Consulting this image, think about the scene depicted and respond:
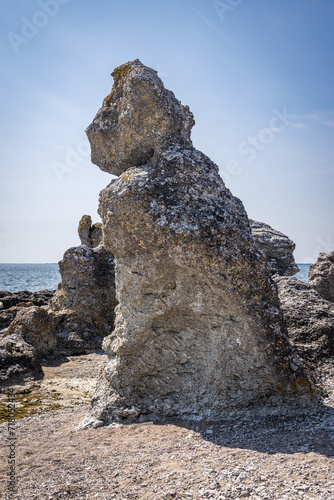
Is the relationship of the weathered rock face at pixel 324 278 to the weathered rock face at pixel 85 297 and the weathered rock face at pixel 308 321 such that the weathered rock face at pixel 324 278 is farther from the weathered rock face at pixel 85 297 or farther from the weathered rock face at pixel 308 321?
the weathered rock face at pixel 85 297

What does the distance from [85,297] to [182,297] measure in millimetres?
8742

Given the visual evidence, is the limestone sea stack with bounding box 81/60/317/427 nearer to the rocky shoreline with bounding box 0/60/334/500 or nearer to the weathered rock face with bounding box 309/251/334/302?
the rocky shoreline with bounding box 0/60/334/500

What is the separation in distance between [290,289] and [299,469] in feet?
14.6

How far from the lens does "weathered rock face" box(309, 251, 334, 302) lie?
15.1 metres

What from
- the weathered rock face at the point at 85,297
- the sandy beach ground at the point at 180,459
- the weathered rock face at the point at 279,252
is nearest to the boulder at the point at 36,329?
the weathered rock face at the point at 85,297

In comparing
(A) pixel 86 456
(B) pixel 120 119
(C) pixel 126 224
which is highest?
(B) pixel 120 119

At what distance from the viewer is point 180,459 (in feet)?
15.2

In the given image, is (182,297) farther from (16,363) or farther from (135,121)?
(16,363)

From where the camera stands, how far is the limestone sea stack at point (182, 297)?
5754 millimetres

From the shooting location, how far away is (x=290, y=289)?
7.93m

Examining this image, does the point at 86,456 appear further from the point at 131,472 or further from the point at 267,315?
the point at 267,315

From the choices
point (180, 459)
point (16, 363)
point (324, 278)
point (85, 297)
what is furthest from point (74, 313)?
point (324, 278)

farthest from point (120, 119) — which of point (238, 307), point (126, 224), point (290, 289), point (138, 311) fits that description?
point (290, 289)

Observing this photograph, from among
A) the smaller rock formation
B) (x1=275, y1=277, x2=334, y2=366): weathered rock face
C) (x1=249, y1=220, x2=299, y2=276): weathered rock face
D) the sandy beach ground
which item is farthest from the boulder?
the smaller rock formation
